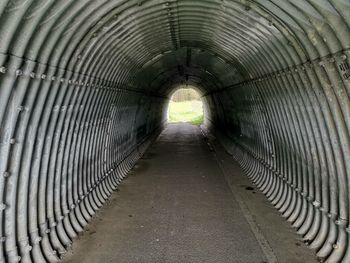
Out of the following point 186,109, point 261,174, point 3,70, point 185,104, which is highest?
point 3,70

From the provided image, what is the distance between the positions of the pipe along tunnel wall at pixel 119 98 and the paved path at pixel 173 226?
532 millimetres

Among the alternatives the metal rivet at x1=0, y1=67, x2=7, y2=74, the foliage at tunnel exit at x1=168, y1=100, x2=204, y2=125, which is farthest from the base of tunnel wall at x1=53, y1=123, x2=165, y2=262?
the foliage at tunnel exit at x1=168, y1=100, x2=204, y2=125

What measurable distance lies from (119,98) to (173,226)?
13.5ft

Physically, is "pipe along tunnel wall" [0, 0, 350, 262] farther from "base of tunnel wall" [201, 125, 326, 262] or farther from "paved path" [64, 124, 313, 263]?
"paved path" [64, 124, 313, 263]

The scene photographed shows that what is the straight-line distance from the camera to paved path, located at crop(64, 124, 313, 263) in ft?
18.0

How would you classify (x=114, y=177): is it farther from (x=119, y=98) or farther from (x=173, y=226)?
(x=173, y=226)

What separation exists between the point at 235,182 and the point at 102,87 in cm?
490

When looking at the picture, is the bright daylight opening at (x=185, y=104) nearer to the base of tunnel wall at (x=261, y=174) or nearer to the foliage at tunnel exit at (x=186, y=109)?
the foliage at tunnel exit at (x=186, y=109)

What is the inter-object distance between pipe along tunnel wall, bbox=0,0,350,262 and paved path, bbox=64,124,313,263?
21.0 inches

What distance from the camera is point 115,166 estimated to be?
A: 32.3ft

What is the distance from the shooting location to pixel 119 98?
367 inches

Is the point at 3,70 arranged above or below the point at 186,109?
above

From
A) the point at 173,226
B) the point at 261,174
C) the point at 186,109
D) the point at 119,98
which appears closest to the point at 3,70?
the point at 173,226

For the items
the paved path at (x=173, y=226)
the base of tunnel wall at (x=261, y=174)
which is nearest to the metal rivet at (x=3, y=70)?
the paved path at (x=173, y=226)
